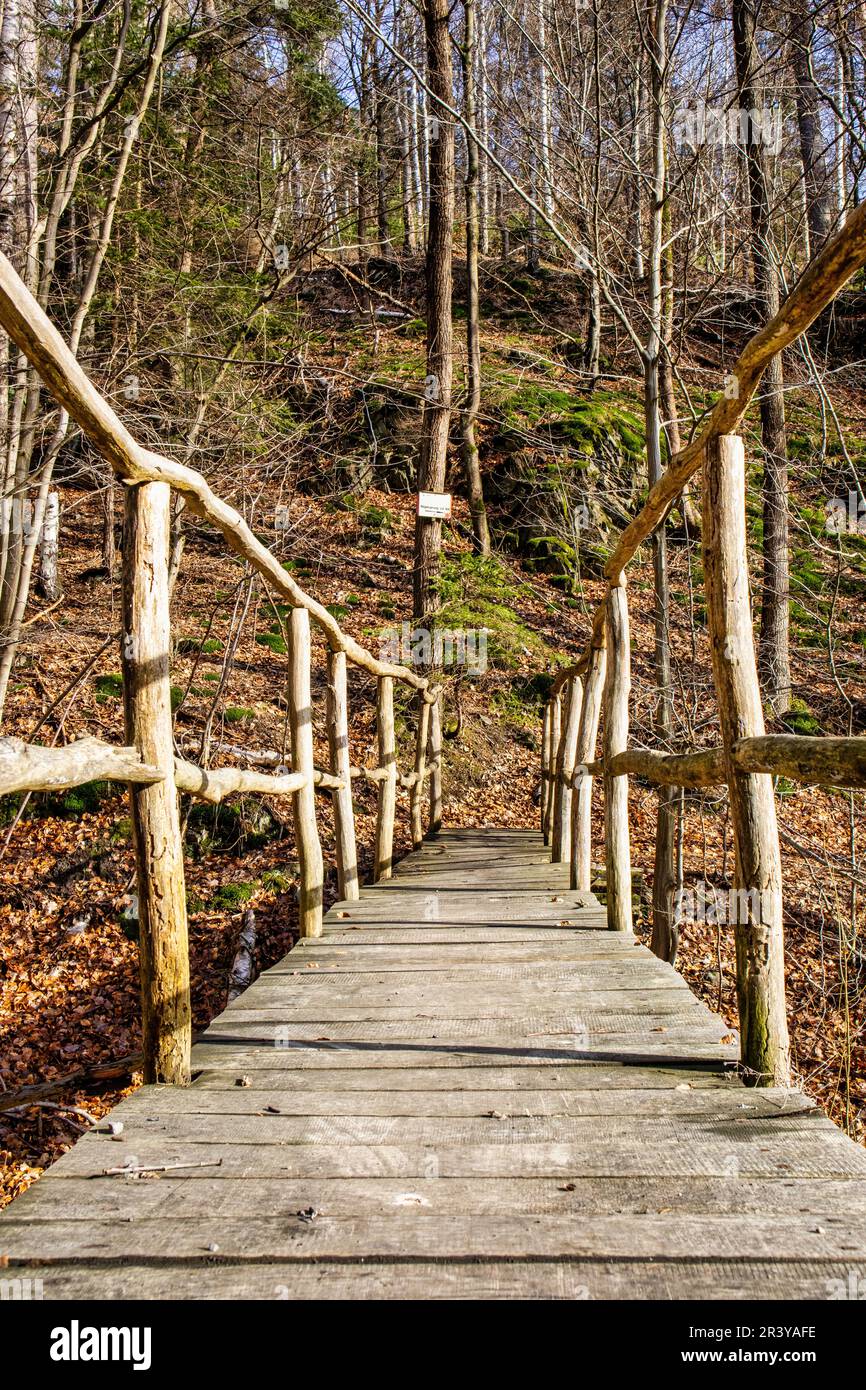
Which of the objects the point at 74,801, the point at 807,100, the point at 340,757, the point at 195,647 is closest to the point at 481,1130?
the point at 340,757

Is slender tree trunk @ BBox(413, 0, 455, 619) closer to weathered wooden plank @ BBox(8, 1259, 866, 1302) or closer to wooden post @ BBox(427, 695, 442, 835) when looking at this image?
wooden post @ BBox(427, 695, 442, 835)

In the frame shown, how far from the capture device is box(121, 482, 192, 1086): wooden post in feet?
6.56

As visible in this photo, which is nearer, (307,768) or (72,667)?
(307,768)

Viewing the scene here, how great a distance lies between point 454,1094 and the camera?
6.56 ft

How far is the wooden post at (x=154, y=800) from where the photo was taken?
2.00m

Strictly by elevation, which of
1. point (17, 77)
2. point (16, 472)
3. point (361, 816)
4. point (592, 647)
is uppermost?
point (17, 77)

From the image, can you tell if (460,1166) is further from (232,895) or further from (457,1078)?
(232,895)

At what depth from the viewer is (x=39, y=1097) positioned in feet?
11.6

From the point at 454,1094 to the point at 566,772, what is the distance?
10.8 feet

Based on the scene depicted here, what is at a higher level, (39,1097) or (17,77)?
(17,77)

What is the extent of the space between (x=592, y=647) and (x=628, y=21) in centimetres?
566

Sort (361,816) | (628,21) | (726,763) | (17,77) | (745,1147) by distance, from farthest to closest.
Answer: (361,816)
(628,21)
(17,77)
(726,763)
(745,1147)

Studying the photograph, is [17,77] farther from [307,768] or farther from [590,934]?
[590,934]
